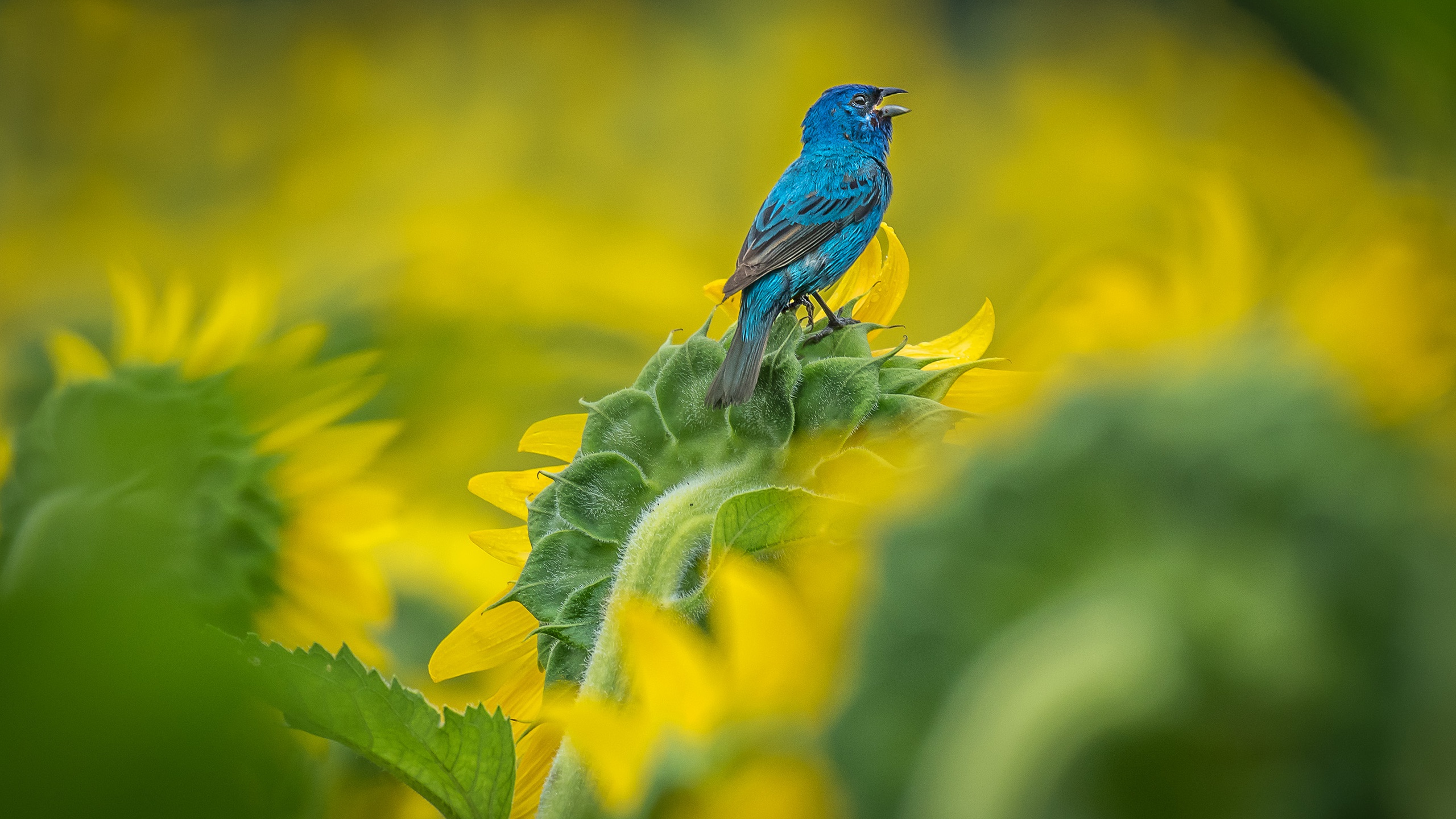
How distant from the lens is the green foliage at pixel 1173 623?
14 cm

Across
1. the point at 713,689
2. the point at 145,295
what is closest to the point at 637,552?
the point at 713,689

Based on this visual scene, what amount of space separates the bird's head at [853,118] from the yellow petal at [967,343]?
0.14 metres

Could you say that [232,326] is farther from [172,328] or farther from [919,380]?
[919,380]

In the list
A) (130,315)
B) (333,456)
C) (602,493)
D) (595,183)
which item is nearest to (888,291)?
(602,493)

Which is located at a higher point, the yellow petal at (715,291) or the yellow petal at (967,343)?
the yellow petal at (715,291)

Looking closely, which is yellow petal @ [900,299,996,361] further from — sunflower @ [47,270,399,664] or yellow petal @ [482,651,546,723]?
sunflower @ [47,270,399,664]

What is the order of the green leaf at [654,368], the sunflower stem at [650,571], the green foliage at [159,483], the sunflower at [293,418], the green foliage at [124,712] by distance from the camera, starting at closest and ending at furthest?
1. the green foliage at [124,712]
2. the sunflower stem at [650,571]
3. the green leaf at [654,368]
4. the green foliage at [159,483]
5. the sunflower at [293,418]

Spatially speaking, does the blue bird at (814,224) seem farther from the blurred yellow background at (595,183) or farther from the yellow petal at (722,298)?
the blurred yellow background at (595,183)

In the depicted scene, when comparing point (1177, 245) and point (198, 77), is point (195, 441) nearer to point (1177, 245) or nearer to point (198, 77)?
point (1177, 245)

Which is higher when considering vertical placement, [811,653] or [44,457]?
[44,457]

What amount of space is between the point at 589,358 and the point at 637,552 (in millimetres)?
633

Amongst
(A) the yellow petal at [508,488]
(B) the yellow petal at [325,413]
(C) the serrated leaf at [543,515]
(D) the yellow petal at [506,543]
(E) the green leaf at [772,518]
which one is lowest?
(E) the green leaf at [772,518]

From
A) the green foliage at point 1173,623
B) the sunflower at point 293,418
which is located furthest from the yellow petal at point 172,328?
the green foliage at point 1173,623

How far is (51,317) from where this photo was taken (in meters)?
0.89
